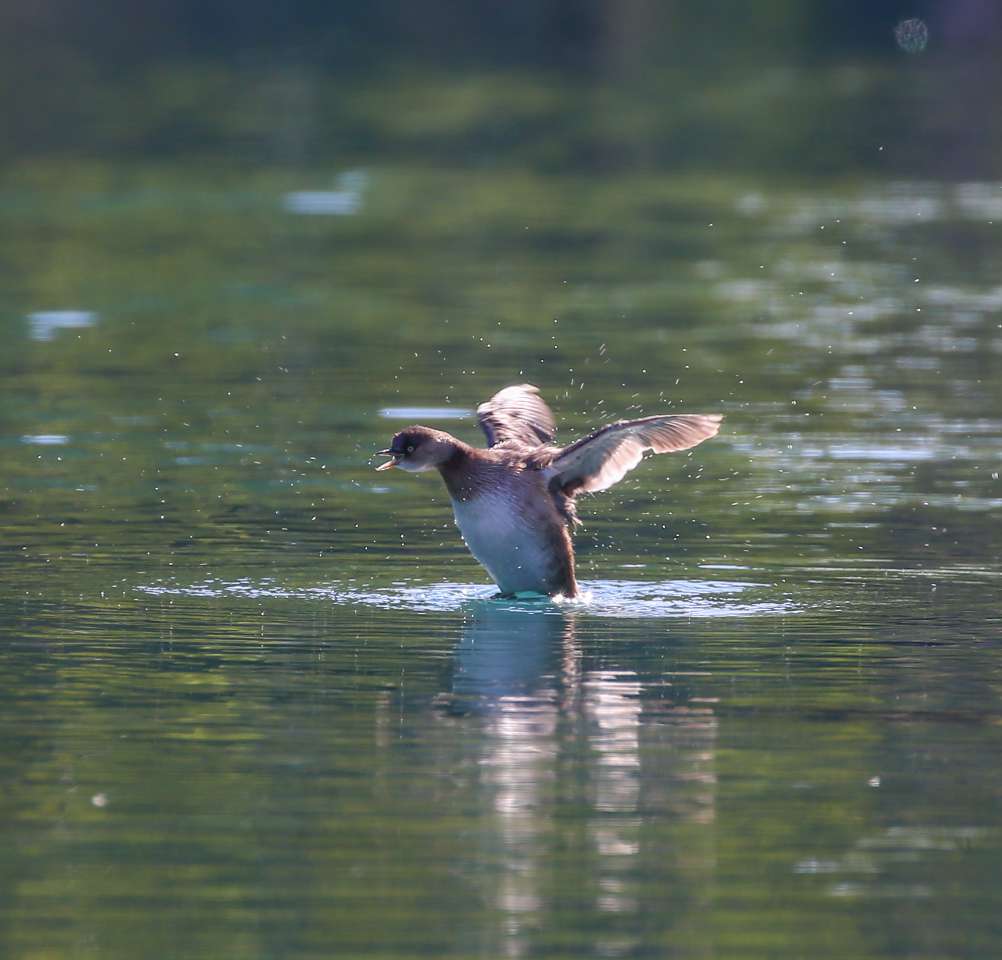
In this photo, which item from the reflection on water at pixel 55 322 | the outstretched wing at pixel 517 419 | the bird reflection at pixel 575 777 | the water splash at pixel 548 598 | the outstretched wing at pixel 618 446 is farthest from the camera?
the reflection on water at pixel 55 322

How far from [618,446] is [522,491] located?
0.61m

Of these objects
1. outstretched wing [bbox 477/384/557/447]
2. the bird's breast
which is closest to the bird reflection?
the bird's breast

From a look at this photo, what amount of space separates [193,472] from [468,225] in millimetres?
17261

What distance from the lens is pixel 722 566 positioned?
1445 cm

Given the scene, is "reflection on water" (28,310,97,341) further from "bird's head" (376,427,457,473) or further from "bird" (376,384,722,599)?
"bird" (376,384,722,599)

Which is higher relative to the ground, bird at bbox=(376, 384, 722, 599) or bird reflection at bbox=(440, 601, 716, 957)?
bird at bbox=(376, 384, 722, 599)

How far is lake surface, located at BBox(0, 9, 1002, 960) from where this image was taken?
8656 mm

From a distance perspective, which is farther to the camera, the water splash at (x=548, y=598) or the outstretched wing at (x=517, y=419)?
the outstretched wing at (x=517, y=419)

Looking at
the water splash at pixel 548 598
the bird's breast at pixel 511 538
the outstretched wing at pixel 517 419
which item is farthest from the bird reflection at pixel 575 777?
the outstretched wing at pixel 517 419

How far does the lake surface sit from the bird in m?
0.22

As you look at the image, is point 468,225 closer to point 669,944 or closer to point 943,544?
point 943,544

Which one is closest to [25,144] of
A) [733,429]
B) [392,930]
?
[733,429]

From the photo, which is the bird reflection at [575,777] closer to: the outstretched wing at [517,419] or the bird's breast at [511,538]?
the bird's breast at [511,538]

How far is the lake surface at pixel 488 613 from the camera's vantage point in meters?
8.66
